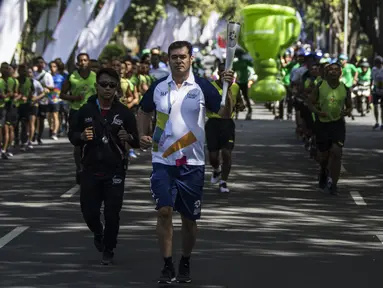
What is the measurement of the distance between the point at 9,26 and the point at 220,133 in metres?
11.2

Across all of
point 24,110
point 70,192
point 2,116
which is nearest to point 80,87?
point 70,192

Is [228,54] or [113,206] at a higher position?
[228,54]

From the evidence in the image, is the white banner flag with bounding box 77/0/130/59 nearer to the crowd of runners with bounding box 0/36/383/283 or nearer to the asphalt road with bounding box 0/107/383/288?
the crowd of runners with bounding box 0/36/383/283

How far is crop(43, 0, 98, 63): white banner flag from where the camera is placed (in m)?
36.2

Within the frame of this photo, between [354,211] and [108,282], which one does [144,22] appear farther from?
[108,282]

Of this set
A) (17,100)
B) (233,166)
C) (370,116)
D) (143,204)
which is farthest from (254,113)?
(143,204)

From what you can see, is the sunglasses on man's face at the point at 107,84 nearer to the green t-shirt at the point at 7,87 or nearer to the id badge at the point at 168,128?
the id badge at the point at 168,128

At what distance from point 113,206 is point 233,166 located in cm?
1129

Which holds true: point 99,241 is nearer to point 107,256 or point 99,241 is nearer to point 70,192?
point 107,256

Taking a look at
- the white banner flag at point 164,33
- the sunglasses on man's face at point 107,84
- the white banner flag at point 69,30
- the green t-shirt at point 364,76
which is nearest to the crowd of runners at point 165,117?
the sunglasses on man's face at point 107,84

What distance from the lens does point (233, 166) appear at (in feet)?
71.7

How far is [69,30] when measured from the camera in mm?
36469

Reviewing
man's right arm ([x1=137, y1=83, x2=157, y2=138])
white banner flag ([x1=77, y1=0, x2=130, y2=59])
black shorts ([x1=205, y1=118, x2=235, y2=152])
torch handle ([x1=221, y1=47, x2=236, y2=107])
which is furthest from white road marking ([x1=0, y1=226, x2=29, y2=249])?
white banner flag ([x1=77, y1=0, x2=130, y2=59])

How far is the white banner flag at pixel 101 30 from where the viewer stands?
3762 cm
